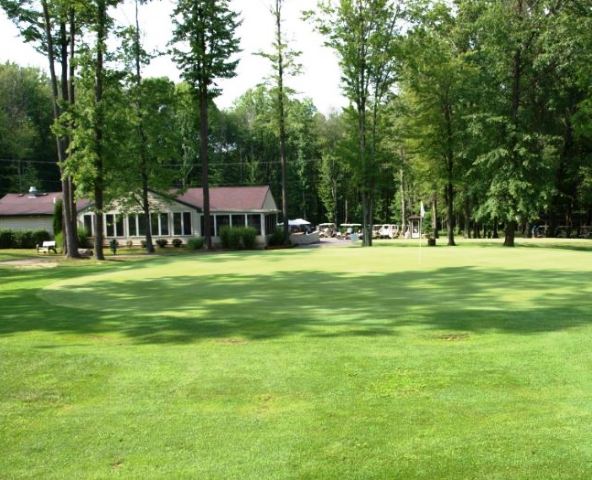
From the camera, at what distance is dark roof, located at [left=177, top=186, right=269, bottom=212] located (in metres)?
45.0

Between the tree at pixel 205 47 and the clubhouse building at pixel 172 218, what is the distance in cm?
445

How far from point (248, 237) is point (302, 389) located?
115 feet

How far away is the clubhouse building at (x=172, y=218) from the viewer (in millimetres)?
43688

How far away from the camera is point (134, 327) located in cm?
990

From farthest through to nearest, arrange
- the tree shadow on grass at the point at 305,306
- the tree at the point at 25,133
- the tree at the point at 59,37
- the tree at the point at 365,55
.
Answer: the tree at the point at 25,133
the tree at the point at 365,55
the tree at the point at 59,37
the tree shadow on grass at the point at 305,306

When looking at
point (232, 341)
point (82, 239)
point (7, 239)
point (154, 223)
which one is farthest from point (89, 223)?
point (232, 341)

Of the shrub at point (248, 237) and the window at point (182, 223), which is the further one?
the window at point (182, 223)

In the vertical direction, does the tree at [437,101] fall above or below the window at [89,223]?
above

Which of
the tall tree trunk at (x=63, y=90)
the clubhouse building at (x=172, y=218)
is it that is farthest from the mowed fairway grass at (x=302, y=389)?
the clubhouse building at (x=172, y=218)

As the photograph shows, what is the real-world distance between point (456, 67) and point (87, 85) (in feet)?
79.8

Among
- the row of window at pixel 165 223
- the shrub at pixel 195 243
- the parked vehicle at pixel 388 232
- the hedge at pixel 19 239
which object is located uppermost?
the row of window at pixel 165 223

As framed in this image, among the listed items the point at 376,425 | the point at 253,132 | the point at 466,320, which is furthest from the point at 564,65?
the point at 253,132

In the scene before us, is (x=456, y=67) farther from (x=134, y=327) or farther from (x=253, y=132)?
(x=253, y=132)

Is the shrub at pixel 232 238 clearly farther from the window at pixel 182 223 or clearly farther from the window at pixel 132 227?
the window at pixel 132 227
